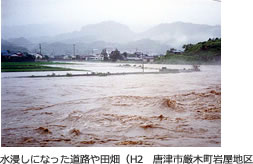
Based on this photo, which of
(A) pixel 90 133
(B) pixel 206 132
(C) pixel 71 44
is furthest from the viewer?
(C) pixel 71 44

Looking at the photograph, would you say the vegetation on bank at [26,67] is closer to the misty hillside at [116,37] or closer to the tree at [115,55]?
the misty hillside at [116,37]

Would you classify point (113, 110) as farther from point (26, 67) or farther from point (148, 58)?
point (26, 67)

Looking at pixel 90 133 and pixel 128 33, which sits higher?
pixel 128 33

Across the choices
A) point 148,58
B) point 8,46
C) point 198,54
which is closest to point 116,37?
point 148,58

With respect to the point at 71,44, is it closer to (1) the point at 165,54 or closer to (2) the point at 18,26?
(2) the point at 18,26

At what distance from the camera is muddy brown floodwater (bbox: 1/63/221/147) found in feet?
9.45

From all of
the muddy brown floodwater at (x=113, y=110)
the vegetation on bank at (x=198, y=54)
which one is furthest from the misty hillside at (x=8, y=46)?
the vegetation on bank at (x=198, y=54)

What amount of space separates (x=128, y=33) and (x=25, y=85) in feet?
4.98

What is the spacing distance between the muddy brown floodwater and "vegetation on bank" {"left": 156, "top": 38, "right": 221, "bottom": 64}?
155 mm

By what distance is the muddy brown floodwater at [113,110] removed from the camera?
113 inches

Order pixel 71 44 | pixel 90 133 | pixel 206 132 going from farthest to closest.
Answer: pixel 71 44 < pixel 206 132 < pixel 90 133

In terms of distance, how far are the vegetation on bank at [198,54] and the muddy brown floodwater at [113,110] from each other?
0.16 metres

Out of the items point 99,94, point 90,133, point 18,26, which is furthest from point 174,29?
point 18,26

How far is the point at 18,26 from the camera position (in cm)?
314
